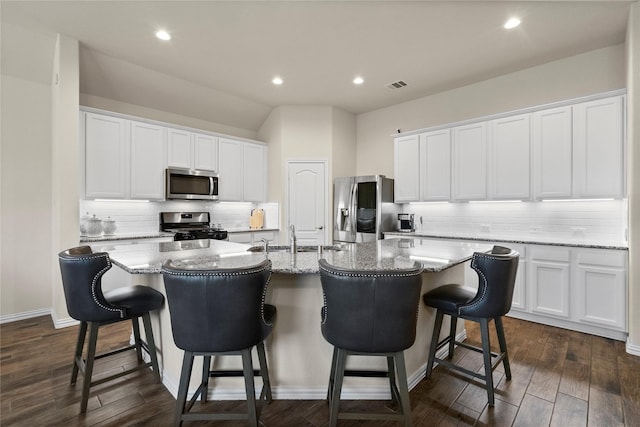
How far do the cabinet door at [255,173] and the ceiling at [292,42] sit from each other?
1093 millimetres

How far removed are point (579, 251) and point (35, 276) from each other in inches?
245

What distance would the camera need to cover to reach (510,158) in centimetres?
402

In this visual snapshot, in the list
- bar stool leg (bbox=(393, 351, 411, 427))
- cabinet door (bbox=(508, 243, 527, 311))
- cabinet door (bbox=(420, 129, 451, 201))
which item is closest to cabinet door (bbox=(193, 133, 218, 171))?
cabinet door (bbox=(420, 129, 451, 201))

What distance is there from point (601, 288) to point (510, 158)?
173 cm

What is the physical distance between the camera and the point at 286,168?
18.3ft

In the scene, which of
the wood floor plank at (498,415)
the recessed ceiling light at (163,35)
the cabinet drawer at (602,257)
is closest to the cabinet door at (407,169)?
the cabinet drawer at (602,257)

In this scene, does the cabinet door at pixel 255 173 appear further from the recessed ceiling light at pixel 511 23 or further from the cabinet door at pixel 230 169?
the recessed ceiling light at pixel 511 23

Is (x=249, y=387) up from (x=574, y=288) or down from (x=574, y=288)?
down

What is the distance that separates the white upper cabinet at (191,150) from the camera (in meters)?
4.77

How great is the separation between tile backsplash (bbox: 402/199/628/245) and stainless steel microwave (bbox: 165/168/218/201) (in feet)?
10.9

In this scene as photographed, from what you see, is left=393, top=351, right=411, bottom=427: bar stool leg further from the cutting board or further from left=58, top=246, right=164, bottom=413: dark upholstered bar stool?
the cutting board

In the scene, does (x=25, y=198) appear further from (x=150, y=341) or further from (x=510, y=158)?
(x=510, y=158)

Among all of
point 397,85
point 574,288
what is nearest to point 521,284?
point 574,288

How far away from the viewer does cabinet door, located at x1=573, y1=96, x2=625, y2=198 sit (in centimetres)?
330
